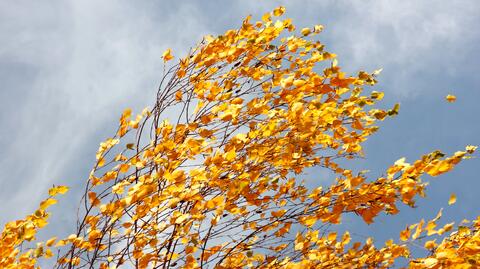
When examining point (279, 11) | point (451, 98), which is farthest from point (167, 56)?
point (451, 98)

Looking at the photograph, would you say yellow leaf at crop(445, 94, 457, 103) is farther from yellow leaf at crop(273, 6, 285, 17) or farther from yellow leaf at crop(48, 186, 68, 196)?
yellow leaf at crop(48, 186, 68, 196)

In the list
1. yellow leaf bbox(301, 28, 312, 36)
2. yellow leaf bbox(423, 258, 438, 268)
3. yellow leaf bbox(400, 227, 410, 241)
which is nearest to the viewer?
yellow leaf bbox(423, 258, 438, 268)

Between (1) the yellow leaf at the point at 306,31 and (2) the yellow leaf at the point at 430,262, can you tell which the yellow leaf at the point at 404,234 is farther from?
(1) the yellow leaf at the point at 306,31

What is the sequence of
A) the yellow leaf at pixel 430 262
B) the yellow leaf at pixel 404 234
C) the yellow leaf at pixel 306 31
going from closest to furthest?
the yellow leaf at pixel 430 262 < the yellow leaf at pixel 404 234 < the yellow leaf at pixel 306 31

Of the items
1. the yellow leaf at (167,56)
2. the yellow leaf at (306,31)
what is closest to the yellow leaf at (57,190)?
the yellow leaf at (167,56)

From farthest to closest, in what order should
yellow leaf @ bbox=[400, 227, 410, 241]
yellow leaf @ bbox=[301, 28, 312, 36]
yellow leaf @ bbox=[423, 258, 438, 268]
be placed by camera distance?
yellow leaf @ bbox=[301, 28, 312, 36]
yellow leaf @ bbox=[400, 227, 410, 241]
yellow leaf @ bbox=[423, 258, 438, 268]

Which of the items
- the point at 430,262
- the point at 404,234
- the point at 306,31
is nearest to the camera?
the point at 430,262

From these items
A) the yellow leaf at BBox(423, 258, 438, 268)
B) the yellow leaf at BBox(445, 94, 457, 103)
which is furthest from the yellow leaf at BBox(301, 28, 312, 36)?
the yellow leaf at BBox(423, 258, 438, 268)

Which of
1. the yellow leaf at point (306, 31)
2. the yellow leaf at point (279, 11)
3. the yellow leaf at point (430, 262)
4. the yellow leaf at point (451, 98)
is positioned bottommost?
the yellow leaf at point (430, 262)

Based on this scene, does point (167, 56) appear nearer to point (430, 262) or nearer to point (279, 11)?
point (279, 11)

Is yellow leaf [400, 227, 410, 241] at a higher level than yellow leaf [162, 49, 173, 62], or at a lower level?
lower

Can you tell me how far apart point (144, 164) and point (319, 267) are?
1.46 m

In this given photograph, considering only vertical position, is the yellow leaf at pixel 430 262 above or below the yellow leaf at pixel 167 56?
below

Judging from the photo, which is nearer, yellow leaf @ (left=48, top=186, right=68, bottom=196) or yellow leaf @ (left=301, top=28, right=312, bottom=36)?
yellow leaf @ (left=48, top=186, right=68, bottom=196)
